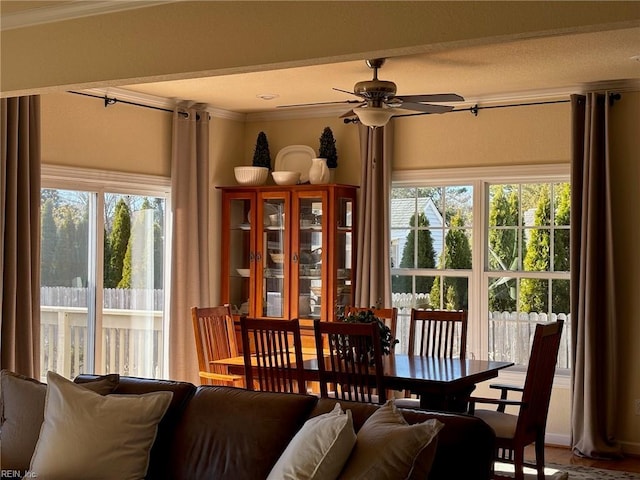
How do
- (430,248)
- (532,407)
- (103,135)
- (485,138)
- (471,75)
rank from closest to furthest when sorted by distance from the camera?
(532,407)
(471,75)
(103,135)
(485,138)
(430,248)

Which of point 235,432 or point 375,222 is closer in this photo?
point 235,432

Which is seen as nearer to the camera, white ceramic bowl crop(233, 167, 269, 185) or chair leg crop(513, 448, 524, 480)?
chair leg crop(513, 448, 524, 480)

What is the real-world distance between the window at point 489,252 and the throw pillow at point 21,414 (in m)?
3.79

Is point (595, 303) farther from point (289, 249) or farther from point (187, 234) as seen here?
point (187, 234)

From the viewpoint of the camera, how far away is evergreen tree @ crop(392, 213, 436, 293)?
750cm

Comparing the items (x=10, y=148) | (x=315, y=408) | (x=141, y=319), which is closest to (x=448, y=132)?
(x=141, y=319)

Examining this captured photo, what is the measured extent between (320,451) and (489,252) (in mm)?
4433

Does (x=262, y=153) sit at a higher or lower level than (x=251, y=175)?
higher

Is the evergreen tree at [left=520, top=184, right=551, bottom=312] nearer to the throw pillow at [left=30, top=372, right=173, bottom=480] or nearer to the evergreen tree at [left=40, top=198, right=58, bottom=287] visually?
the evergreen tree at [left=40, top=198, right=58, bottom=287]

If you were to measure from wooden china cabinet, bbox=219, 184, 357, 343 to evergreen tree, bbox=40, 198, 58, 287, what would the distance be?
1.85m

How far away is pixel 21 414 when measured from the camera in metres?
4.03

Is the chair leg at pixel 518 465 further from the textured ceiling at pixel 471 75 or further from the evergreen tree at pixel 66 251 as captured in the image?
the evergreen tree at pixel 66 251

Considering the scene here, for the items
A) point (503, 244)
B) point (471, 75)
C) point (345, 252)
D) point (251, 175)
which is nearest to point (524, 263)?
point (503, 244)

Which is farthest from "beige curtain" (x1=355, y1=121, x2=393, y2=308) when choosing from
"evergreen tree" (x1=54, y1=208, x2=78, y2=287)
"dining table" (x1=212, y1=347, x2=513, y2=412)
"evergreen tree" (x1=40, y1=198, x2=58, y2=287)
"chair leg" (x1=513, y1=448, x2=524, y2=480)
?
"chair leg" (x1=513, y1=448, x2=524, y2=480)
